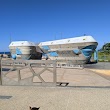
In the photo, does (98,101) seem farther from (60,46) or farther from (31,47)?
(31,47)

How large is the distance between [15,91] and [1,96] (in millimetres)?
757

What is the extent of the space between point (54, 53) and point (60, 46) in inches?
86.8

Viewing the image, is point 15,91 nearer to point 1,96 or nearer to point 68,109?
point 1,96

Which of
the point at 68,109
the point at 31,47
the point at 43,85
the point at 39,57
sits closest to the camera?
the point at 68,109

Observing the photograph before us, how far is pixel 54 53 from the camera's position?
32625mm

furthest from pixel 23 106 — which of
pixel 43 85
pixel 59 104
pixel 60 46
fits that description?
pixel 60 46

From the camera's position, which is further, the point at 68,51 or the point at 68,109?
the point at 68,51

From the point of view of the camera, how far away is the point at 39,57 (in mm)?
36625

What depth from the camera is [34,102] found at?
5504mm

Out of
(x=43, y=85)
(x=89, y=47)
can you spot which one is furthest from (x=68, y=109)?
(x=89, y=47)

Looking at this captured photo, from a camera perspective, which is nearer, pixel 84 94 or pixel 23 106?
pixel 23 106

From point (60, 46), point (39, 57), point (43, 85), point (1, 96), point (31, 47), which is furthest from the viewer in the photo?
point (39, 57)

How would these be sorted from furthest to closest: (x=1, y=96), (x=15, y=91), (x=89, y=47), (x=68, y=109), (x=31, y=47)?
(x=31, y=47) → (x=89, y=47) → (x=15, y=91) → (x=1, y=96) → (x=68, y=109)

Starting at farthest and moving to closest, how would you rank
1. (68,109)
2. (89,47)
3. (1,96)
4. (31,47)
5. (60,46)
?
(31,47), (60,46), (89,47), (1,96), (68,109)
